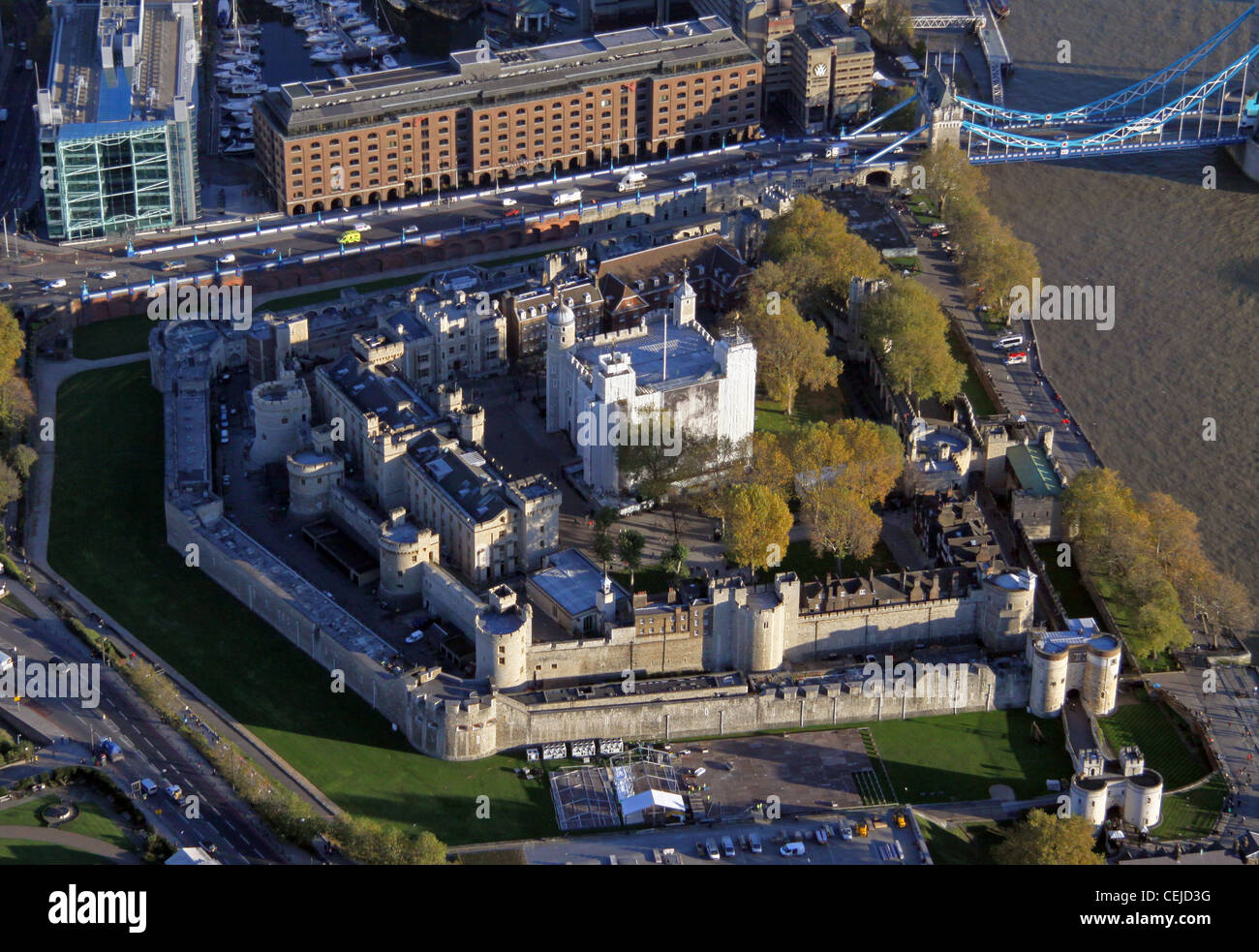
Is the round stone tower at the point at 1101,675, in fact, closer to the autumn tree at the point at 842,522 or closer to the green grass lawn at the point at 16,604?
the autumn tree at the point at 842,522

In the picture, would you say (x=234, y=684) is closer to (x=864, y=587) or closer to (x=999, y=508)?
(x=864, y=587)

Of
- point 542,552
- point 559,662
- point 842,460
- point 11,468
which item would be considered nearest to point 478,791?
point 559,662

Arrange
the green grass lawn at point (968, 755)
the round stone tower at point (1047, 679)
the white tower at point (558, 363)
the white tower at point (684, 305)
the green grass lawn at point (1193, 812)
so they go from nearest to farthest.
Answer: the green grass lawn at point (1193, 812), the green grass lawn at point (968, 755), the round stone tower at point (1047, 679), the white tower at point (558, 363), the white tower at point (684, 305)

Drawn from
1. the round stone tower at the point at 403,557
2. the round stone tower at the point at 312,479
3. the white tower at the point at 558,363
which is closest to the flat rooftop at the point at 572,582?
the round stone tower at the point at 403,557

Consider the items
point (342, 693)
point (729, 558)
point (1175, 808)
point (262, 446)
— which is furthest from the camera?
point (262, 446)

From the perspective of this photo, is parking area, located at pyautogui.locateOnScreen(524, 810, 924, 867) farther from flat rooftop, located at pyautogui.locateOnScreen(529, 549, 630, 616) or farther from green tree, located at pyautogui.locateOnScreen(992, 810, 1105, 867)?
flat rooftop, located at pyautogui.locateOnScreen(529, 549, 630, 616)

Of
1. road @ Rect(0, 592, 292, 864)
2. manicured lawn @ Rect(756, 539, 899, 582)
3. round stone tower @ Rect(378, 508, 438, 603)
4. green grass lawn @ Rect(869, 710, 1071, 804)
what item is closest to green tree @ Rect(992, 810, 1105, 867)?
green grass lawn @ Rect(869, 710, 1071, 804)

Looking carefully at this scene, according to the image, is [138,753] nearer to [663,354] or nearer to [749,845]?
[749,845]
